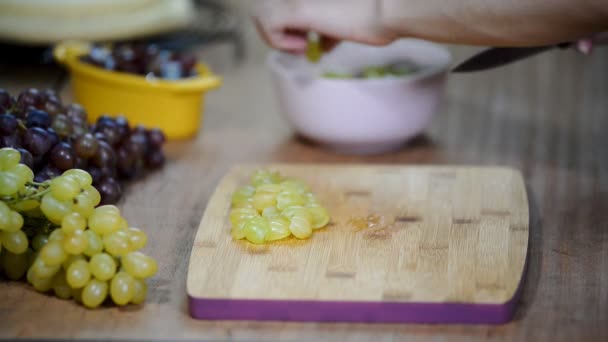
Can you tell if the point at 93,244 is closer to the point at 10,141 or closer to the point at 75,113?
the point at 10,141

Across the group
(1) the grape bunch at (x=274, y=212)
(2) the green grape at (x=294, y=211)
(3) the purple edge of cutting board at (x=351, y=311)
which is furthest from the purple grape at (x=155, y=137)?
(3) the purple edge of cutting board at (x=351, y=311)

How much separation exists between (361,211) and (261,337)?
0.29 metres

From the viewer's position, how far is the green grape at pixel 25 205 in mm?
934

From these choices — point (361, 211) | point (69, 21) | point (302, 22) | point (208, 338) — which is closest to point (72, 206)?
point (208, 338)

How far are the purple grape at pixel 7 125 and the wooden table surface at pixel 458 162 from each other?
0.18 m

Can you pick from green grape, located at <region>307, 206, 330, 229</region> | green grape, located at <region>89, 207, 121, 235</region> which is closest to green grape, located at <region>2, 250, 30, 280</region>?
green grape, located at <region>89, 207, 121, 235</region>

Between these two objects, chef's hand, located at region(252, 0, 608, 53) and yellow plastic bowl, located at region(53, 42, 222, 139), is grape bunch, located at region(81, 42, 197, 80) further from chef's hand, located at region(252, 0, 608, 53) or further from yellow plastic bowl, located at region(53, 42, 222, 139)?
chef's hand, located at region(252, 0, 608, 53)

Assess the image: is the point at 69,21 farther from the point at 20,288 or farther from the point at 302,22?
the point at 20,288

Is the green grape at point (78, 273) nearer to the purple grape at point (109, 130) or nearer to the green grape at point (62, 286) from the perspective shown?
the green grape at point (62, 286)

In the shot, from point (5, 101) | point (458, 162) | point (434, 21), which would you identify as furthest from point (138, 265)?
point (458, 162)

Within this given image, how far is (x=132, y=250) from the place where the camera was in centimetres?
91

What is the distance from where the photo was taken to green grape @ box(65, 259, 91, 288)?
0.89 metres

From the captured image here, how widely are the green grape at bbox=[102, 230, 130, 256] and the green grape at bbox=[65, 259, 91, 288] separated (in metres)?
0.03

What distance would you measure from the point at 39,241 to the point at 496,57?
0.68 meters
